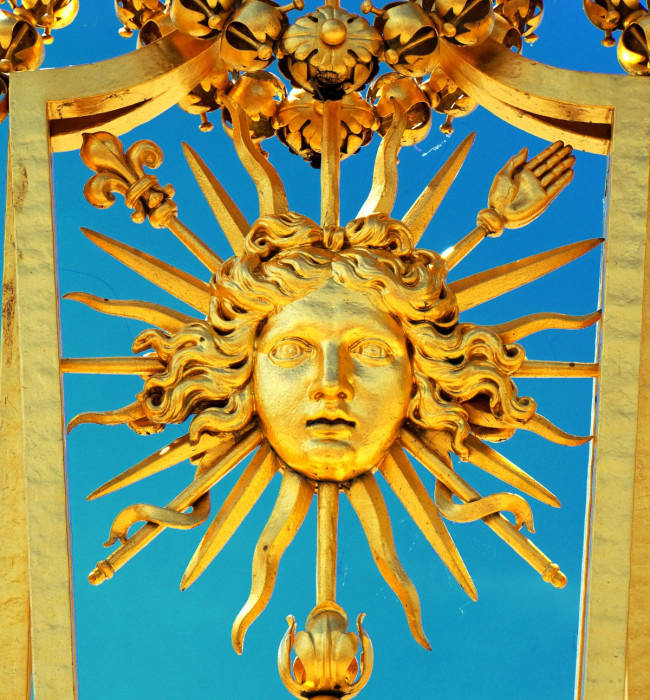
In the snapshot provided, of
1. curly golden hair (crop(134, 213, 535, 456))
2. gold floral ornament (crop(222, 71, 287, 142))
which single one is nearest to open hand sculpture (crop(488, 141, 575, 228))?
curly golden hair (crop(134, 213, 535, 456))

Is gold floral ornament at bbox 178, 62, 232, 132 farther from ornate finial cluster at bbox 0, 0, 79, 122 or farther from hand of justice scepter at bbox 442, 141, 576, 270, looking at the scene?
hand of justice scepter at bbox 442, 141, 576, 270

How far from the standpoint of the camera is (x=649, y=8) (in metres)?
3.85

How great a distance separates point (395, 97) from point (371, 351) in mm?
583

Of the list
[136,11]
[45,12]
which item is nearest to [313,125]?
[136,11]

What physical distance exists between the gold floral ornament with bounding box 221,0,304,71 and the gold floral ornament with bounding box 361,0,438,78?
0.46 feet

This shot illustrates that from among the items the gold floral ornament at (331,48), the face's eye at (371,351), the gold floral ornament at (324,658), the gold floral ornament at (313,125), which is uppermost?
the gold floral ornament at (331,48)

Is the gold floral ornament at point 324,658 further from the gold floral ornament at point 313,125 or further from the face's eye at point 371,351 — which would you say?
the gold floral ornament at point 313,125

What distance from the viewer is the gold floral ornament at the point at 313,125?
396cm

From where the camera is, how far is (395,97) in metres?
3.96

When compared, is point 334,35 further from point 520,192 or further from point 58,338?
point 58,338

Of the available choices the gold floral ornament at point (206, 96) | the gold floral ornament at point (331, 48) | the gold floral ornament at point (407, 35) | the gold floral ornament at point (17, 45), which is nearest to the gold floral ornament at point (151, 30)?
the gold floral ornament at point (206, 96)

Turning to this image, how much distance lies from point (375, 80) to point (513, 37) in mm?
285

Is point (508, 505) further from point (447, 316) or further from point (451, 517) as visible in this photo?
point (447, 316)

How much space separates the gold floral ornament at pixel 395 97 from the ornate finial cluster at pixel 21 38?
0.58 metres
